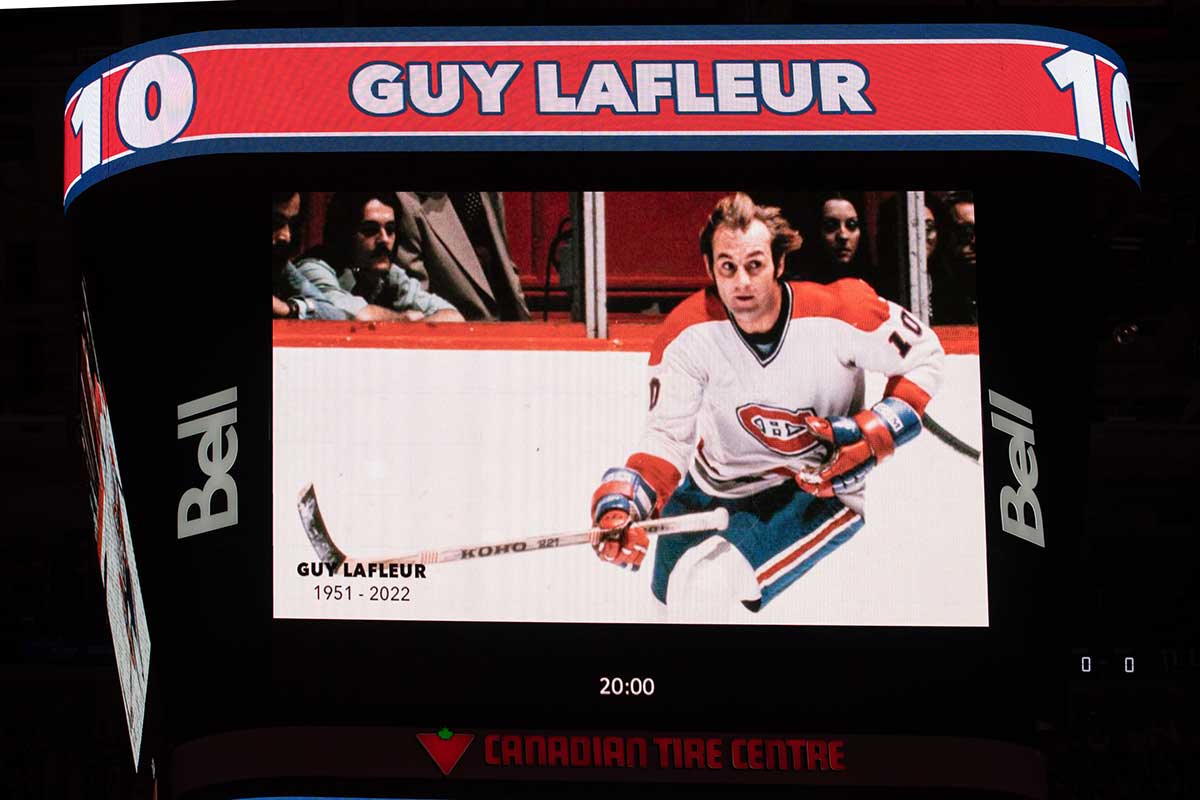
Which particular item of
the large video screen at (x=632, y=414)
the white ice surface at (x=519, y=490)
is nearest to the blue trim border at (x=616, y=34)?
the large video screen at (x=632, y=414)

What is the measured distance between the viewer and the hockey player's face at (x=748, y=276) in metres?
7.21

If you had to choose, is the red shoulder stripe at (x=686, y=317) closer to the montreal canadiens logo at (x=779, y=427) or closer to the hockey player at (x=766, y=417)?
the hockey player at (x=766, y=417)

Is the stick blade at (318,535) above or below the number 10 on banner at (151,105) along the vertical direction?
below

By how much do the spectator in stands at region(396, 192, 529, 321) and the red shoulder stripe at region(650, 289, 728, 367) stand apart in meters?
0.58

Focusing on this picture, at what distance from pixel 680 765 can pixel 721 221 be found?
7.51ft

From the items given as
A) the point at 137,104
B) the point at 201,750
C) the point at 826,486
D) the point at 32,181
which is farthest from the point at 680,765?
the point at 32,181

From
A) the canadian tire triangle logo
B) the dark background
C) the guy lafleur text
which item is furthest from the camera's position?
the dark background

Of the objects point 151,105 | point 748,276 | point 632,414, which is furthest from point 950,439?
point 151,105

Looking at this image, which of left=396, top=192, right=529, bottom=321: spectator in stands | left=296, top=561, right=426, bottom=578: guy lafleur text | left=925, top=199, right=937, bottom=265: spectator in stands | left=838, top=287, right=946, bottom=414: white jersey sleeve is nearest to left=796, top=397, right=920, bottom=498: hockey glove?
left=838, top=287, right=946, bottom=414: white jersey sleeve

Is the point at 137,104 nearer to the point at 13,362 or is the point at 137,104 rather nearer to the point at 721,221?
the point at 721,221

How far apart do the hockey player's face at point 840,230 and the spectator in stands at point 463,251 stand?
1319 mm

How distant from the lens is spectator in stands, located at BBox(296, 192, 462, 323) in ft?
23.6

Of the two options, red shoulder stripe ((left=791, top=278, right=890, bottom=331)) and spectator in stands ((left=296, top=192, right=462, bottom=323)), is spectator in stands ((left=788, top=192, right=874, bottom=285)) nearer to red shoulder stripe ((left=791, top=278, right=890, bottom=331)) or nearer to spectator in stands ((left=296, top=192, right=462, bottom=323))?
red shoulder stripe ((left=791, top=278, right=890, bottom=331))

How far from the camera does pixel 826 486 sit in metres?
Result: 7.13
